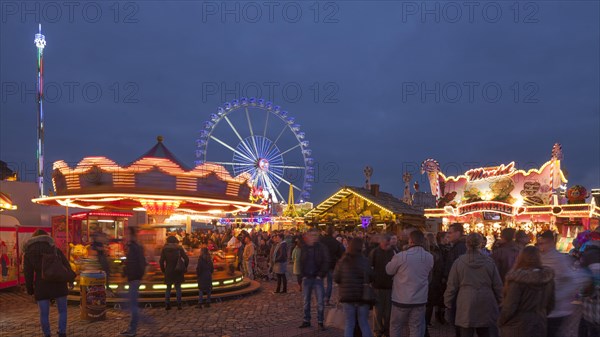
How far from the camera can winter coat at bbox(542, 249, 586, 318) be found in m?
5.13

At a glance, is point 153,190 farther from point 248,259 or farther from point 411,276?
point 411,276

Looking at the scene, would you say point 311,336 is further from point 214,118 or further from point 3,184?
→ point 214,118

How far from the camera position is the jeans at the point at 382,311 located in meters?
7.41

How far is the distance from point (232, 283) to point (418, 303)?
846 cm

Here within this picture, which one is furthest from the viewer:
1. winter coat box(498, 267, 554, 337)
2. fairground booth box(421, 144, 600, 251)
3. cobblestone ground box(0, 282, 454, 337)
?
fairground booth box(421, 144, 600, 251)

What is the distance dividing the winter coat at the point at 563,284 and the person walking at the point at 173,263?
7.34m

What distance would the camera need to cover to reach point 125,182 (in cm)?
1330

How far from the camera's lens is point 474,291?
5594 mm

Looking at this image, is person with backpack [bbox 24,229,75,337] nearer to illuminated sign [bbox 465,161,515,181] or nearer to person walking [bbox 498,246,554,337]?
person walking [bbox 498,246,554,337]

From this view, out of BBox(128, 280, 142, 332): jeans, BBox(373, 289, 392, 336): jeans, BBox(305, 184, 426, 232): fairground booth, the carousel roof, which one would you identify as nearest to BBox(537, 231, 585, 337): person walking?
BBox(373, 289, 392, 336): jeans

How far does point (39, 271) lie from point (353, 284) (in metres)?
4.22

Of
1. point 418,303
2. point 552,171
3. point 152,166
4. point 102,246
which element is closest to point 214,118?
point 552,171

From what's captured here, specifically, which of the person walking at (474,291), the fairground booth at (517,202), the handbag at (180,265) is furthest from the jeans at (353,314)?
the fairground booth at (517,202)

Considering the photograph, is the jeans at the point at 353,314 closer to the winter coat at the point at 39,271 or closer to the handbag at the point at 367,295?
the handbag at the point at 367,295
